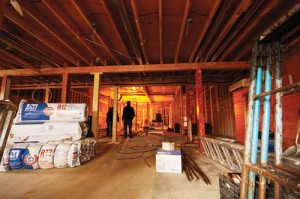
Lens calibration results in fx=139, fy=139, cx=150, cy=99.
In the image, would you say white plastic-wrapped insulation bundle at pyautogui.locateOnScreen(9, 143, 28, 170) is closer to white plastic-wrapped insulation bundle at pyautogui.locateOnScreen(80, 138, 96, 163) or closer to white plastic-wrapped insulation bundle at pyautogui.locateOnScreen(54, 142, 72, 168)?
white plastic-wrapped insulation bundle at pyautogui.locateOnScreen(54, 142, 72, 168)

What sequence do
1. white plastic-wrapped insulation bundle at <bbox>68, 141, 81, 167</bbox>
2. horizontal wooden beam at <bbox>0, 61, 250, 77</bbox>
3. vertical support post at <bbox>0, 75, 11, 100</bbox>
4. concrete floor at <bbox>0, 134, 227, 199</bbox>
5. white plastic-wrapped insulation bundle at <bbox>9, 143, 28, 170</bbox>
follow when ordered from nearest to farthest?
1. concrete floor at <bbox>0, 134, 227, 199</bbox>
2. white plastic-wrapped insulation bundle at <bbox>9, 143, 28, 170</bbox>
3. white plastic-wrapped insulation bundle at <bbox>68, 141, 81, 167</bbox>
4. horizontal wooden beam at <bbox>0, 61, 250, 77</bbox>
5. vertical support post at <bbox>0, 75, 11, 100</bbox>

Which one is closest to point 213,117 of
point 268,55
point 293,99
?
point 293,99

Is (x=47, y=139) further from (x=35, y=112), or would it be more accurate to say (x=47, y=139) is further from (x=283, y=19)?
(x=283, y=19)

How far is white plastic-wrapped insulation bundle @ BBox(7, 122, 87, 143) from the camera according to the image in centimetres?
246

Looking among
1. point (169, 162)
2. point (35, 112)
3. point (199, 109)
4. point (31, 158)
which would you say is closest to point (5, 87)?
point (35, 112)

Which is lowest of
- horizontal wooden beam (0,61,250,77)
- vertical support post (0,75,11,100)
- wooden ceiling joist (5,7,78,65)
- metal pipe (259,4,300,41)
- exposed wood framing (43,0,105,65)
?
metal pipe (259,4,300,41)

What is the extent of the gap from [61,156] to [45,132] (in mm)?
674

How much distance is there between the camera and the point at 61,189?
1.56 meters

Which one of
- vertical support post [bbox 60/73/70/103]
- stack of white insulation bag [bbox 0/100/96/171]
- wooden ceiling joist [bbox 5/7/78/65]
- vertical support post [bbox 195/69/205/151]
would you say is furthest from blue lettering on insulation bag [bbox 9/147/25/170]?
vertical support post [bbox 195/69/205/151]

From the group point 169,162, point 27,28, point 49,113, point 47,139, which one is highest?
point 27,28

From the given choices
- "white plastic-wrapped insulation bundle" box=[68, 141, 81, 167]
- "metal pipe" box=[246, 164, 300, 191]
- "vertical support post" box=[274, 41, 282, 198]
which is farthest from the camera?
"white plastic-wrapped insulation bundle" box=[68, 141, 81, 167]

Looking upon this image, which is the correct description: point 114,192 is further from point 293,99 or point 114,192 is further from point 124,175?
point 293,99

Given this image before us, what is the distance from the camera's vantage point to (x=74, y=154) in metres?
→ 2.27

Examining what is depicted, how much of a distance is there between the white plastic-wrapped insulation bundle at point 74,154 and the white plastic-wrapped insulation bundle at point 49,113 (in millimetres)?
572
